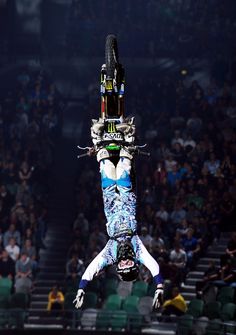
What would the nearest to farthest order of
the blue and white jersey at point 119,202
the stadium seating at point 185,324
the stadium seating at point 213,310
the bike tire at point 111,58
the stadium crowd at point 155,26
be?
1. the bike tire at point 111,58
2. the blue and white jersey at point 119,202
3. the stadium seating at point 185,324
4. the stadium seating at point 213,310
5. the stadium crowd at point 155,26

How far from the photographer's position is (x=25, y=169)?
105 feet

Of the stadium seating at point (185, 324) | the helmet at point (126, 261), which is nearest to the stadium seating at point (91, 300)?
the stadium seating at point (185, 324)

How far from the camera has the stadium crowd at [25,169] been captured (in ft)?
98.2

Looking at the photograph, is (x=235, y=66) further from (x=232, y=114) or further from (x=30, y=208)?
(x=30, y=208)

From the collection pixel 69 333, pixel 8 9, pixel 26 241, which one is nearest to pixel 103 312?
pixel 69 333

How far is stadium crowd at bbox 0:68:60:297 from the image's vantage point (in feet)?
98.2

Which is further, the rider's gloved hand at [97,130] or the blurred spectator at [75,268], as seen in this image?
the blurred spectator at [75,268]

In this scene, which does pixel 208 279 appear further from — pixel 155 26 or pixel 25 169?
pixel 155 26

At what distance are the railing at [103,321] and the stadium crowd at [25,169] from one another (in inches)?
64.1

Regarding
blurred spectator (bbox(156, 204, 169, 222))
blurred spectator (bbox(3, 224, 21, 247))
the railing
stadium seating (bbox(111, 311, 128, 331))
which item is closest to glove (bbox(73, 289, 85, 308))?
the railing

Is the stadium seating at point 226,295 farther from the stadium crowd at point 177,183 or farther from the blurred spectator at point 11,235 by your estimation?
the blurred spectator at point 11,235

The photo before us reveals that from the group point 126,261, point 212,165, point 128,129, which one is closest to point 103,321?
point 212,165

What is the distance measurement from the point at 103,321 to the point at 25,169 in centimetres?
646

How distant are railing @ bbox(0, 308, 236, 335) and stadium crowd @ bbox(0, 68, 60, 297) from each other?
64.1 inches
